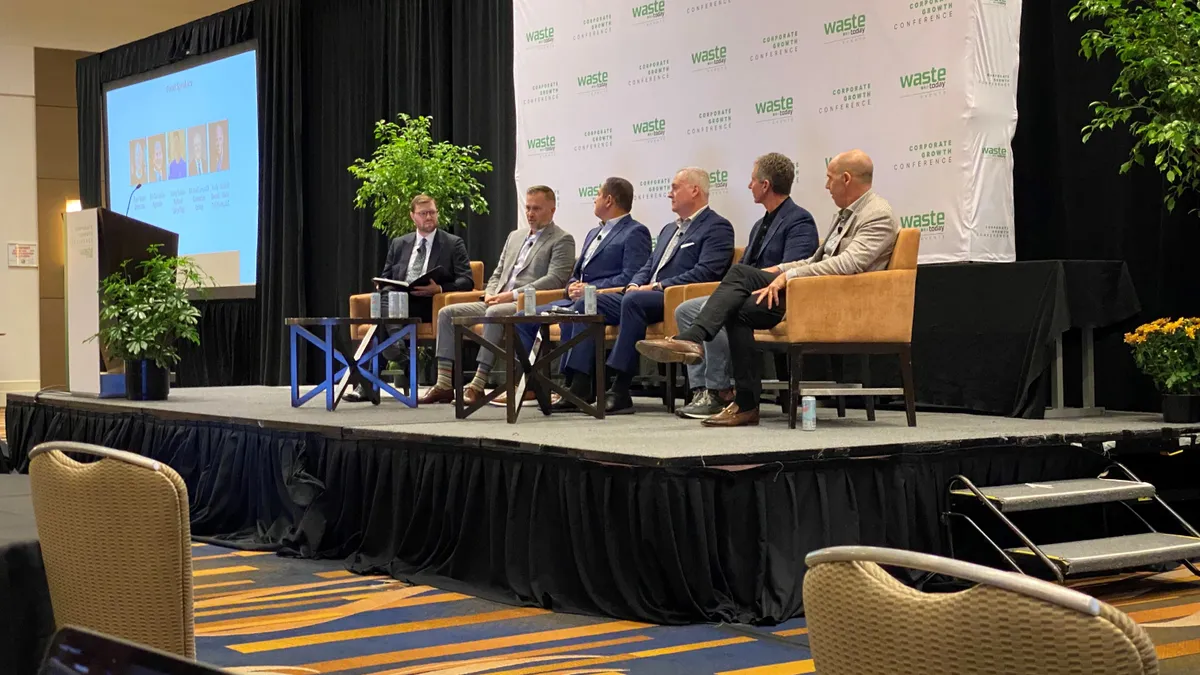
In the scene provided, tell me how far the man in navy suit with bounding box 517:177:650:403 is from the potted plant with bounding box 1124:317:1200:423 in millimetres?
2045

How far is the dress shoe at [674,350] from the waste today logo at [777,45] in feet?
6.56

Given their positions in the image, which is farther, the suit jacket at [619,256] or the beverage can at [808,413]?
the suit jacket at [619,256]

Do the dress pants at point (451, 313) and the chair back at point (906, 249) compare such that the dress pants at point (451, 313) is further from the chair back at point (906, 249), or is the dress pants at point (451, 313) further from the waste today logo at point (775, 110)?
the chair back at point (906, 249)

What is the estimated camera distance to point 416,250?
6.64 meters

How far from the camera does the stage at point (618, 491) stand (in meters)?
3.50

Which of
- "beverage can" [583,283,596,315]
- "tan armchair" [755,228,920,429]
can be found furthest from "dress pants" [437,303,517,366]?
"tan armchair" [755,228,920,429]

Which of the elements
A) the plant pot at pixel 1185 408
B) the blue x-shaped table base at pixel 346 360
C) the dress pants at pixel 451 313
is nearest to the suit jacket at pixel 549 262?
the dress pants at pixel 451 313

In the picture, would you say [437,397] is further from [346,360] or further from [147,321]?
[147,321]

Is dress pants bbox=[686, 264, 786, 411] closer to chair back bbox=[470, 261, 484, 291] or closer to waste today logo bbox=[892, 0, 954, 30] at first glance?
waste today logo bbox=[892, 0, 954, 30]

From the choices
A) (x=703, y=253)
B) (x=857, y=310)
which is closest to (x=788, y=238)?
(x=703, y=253)

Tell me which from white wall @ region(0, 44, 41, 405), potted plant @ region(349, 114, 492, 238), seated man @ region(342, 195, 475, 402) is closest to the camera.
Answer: seated man @ region(342, 195, 475, 402)

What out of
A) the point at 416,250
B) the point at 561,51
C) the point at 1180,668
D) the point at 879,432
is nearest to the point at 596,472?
the point at 879,432

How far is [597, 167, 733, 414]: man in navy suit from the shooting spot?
5.21 m

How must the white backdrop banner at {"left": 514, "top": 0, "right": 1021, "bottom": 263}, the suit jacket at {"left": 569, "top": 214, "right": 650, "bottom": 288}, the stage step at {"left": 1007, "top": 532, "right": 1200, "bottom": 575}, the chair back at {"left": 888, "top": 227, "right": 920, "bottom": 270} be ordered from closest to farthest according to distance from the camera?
the stage step at {"left": 1007, "top": 532, "right": 1200, "bottom": 575}
the chair back at {"left": 888, "top": 227, "right": 920, "bottom": 270}
the white backdrop banner at {"left": 514, "top": 0, "right": 1021, "bottom": 263}
the suit jacket at {"left": 569, "top": 214, "right": 650, "bottom": 288}
